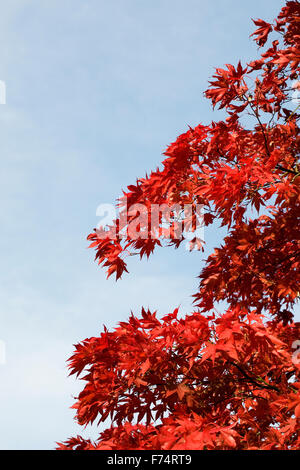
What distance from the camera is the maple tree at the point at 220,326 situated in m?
3.75

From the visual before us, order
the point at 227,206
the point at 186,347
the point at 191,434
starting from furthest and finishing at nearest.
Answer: the point at 227,206 → the point at 186,347 → the point at 191,434

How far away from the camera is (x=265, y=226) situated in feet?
17.8

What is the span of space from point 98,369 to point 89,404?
0.32 meters

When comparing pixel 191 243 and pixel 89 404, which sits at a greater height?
pixel 191 243

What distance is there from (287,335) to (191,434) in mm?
1802

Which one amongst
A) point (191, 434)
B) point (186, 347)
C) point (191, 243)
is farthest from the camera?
point (191, 243)

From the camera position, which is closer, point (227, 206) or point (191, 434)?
point (191, 434)

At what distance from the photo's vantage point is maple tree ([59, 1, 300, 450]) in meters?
3.75

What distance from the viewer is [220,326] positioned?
3.73m

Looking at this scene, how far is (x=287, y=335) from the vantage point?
15.6 ft

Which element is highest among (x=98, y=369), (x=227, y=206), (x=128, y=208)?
(x=128, y=208)
